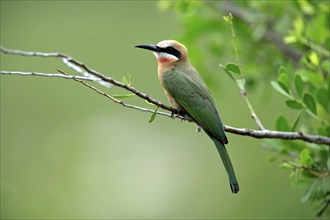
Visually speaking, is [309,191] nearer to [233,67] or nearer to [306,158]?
[306,158]

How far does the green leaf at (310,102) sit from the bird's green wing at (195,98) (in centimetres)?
30

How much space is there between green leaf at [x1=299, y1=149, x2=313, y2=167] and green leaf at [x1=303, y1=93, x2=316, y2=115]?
0.17 m

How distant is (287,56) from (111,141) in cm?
Answer: 275

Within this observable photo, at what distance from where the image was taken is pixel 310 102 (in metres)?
2.52

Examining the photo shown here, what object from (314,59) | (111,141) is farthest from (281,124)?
(111,141)

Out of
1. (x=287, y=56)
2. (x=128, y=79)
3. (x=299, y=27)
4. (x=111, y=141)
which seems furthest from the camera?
(x=111, y=141)

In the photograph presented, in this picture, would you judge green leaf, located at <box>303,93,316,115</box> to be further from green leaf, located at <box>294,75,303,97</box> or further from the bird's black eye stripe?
the bird's black eye stripe

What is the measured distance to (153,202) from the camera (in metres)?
5.43

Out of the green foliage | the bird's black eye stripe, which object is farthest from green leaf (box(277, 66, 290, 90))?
the bird's black eye stripe

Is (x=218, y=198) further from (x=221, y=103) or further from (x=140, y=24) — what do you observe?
(x=140, y=24)

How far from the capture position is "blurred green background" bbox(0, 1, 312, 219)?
5.34 m

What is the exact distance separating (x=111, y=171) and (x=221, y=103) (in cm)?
100

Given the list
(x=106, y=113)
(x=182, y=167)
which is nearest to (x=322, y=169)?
(x=182, y=167)

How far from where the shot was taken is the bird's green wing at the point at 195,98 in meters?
2.56
